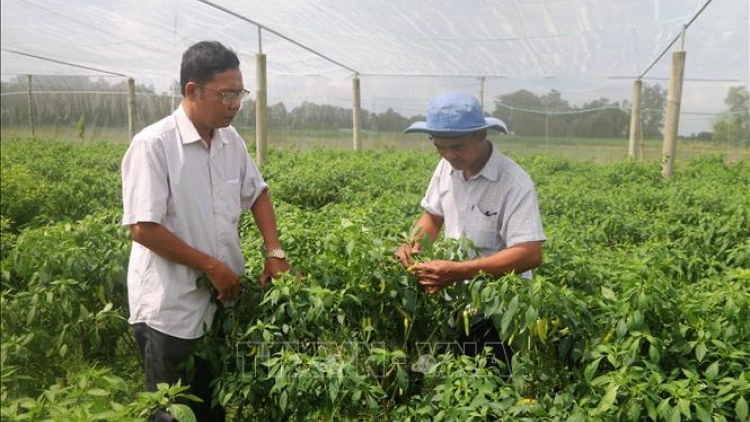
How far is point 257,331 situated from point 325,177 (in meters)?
5.52

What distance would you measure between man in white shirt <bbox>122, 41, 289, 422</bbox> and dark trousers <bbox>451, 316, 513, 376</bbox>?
910mm

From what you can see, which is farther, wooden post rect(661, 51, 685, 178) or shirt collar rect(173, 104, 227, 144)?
wooden post rect(661, 51, 685, 178)

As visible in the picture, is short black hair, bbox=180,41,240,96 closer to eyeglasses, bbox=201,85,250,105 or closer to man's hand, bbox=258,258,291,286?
eyeglasses, bbox=201,85,250,105

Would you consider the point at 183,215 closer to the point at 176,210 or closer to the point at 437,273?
the point at 176,210

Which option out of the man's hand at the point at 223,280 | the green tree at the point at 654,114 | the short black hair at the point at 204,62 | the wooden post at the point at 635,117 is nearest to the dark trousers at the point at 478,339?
the man's hand at the point at 223,280

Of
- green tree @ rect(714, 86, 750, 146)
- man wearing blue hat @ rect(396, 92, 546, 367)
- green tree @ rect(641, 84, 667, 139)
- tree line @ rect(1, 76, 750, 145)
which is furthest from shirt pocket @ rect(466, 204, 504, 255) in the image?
green tree @ rect(641, 84, 667, 139)

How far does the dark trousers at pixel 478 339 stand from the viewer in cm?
265

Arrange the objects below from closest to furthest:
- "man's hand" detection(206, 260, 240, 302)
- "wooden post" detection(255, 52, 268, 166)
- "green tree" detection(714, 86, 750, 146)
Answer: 1. "man's hand" detection(206, 260, 240, 302)
2. "wooden post" detection(255, 52, 268, 166)
3. "green tree" detection(714, 86, 750, 146)

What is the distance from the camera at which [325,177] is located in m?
7.80

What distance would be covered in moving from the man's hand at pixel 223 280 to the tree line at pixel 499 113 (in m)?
13.7

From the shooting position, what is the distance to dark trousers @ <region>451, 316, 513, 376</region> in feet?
8.69

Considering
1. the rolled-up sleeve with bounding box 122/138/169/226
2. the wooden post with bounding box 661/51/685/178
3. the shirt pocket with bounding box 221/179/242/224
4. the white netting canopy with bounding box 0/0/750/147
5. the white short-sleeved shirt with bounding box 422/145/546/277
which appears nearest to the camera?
the rolled-up sleeve with bounding box 122/138/169/226

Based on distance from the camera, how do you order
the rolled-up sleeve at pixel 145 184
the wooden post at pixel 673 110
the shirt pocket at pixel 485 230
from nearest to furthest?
the rolled-up sleeve at pixel 145 184 < the shirt pocket at pixel 485 230 < the wooden post at pixel 673 110

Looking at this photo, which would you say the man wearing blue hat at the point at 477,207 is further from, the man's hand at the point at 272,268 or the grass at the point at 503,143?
the grass at the point at 503,143
